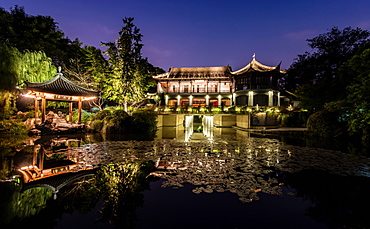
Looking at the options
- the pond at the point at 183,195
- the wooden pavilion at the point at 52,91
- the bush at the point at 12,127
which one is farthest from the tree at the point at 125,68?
the pond at the point at 183,195

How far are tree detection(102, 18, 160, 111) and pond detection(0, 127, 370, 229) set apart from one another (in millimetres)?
11351

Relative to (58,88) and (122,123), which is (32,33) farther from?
(122,123)

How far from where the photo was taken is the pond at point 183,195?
2.33m

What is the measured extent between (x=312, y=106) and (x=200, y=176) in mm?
17152

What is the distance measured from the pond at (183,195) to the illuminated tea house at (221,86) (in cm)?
2410

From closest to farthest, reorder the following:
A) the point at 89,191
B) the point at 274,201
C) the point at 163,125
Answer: the point at 274,201 → the point at 89,191 → the point at 163,125

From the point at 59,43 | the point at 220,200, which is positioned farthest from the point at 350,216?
the point at 59,43

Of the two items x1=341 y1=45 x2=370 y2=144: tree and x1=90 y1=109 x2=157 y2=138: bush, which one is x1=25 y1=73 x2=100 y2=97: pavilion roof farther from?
x1=341 y1=45 x2=370 y2=144: tree

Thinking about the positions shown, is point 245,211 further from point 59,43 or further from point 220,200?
point 59,43

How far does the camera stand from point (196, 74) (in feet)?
109

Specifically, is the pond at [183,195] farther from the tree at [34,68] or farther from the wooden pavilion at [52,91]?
the tree at [34,68]

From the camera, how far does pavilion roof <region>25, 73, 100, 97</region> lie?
12.3 meters

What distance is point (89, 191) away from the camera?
3064 mm

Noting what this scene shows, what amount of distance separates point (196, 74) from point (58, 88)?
2405 cm
